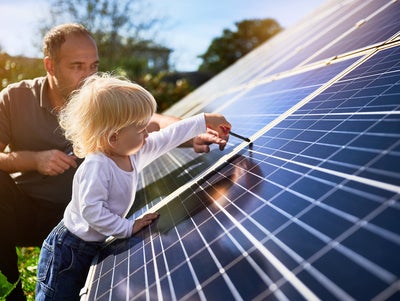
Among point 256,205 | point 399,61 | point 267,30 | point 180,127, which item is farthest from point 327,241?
point 267,30

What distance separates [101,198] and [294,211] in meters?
1.49

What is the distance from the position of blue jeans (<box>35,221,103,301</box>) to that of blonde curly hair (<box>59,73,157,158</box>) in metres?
0.73

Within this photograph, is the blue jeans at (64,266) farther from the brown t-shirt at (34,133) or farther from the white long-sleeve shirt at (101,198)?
the brown t-shirt at (34,133)

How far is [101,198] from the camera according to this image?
255 centimetres

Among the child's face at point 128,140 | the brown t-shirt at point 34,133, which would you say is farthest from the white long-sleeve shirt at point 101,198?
the brown t-shirt at point 34,133

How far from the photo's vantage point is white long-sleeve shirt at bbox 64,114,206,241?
8.21ft

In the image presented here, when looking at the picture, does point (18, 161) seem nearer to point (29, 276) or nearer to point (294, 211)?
point (29, 276)

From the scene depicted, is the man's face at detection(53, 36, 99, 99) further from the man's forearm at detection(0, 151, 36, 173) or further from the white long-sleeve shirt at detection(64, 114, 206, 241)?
the white long-sleeve shirt at detection(64, 114, 206, 241)

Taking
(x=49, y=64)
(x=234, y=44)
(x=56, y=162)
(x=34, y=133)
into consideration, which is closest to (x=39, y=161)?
(x=56, y=162)

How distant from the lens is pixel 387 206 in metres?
1.21

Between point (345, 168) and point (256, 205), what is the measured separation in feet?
1.64

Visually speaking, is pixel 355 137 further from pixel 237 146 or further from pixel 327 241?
pixel 237 146

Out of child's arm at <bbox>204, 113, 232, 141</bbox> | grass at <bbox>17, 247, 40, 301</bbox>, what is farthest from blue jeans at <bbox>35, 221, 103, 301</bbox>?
grass at <bbox>17, 247, 40, 301</bbox>

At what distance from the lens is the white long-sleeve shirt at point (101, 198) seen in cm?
250
